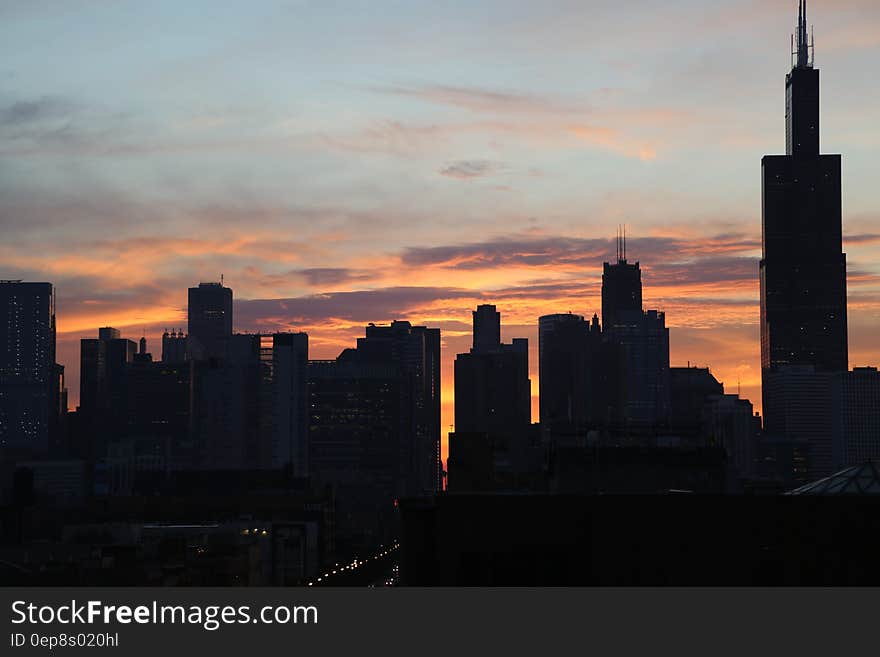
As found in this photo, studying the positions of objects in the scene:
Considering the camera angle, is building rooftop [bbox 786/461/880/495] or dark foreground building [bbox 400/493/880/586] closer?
dark foreground building [bbox 400/493/880/586]

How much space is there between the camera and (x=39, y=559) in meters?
162

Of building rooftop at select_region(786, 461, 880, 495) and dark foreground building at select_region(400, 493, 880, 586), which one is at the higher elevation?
building rooftop at select_region(786, 461, 880, 495)

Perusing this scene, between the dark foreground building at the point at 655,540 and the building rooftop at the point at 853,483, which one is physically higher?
the building rooftop at the point at 853,483

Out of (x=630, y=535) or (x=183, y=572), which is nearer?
(x=630, y=535)

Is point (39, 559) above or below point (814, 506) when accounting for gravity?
below

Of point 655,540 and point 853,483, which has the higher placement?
point 853,483

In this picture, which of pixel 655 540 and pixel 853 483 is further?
pixel 853 483

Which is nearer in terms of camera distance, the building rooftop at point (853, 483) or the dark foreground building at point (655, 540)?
the dark foreground building at point (655, 540)
